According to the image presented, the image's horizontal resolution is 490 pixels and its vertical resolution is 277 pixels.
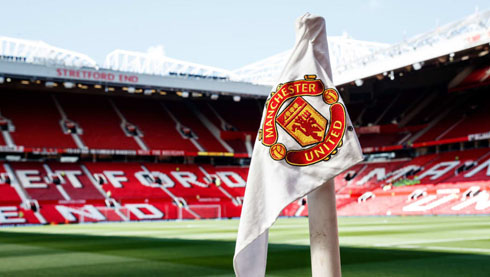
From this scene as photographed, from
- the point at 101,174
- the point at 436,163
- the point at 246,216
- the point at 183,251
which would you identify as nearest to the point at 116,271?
the point at 183,251

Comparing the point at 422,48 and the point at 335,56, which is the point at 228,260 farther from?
the point at 335,56

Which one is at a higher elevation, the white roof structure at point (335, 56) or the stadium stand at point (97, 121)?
the white roof structure at point (335, 56)

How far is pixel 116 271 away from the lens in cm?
894

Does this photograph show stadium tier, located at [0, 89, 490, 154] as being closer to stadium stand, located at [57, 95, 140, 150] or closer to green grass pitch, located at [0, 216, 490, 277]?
stadium stand, located at [57, 95, 140, 150]

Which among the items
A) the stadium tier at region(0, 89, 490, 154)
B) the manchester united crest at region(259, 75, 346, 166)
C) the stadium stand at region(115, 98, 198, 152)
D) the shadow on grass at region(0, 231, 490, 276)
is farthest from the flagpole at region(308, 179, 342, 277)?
the stadium stand at region(115, 98, 198, 152)

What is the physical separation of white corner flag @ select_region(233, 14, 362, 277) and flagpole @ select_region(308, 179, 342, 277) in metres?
0.05

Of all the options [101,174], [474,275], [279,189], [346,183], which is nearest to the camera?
[279,189]

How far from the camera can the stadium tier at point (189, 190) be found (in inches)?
1391

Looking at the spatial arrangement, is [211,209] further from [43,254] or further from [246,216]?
[246,216]

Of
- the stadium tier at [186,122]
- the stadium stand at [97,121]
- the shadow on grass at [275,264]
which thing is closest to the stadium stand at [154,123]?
the stadium tier at [186,122]

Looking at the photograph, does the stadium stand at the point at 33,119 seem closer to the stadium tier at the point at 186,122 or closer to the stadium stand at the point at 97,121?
the stadium tier at the point at 186,122

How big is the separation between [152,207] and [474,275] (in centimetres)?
3295

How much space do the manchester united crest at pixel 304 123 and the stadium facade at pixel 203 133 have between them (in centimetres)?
3210

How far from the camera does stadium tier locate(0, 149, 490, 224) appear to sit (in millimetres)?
35344
